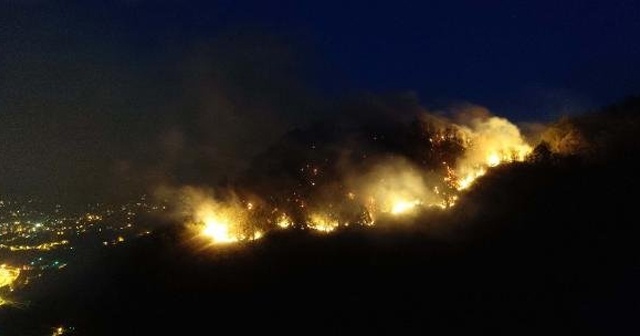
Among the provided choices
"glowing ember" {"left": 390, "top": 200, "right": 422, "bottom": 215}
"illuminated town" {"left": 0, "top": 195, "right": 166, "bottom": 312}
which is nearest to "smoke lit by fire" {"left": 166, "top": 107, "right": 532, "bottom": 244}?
"glowing ember" {"left": 390, "top": 200, "right": 422, "bottom": 215}

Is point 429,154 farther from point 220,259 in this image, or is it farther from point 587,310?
point 587,310

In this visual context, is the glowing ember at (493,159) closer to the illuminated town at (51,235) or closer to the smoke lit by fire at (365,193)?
the smoke lit by fire at (365,193)

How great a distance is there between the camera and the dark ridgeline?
23.2 m

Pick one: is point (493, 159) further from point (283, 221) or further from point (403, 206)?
point (283, 221)

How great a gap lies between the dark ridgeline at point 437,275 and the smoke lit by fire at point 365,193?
2.38 m

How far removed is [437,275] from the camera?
26.7m

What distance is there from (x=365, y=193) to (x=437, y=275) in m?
11.8

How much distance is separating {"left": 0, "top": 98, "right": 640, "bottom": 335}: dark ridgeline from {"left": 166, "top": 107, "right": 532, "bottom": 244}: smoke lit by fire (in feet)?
7.81

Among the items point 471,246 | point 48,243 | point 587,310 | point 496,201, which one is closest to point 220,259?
point 471,246

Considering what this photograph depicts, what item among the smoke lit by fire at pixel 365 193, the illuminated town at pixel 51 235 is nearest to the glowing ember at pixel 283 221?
the smoke lit by fire at pixel 365 193

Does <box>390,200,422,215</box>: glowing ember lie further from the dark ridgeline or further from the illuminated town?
the illuminated town

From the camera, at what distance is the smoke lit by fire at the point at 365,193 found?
117 feet

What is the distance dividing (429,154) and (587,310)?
884 inches

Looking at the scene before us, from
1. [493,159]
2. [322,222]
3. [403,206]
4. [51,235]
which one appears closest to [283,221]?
[322,222]
